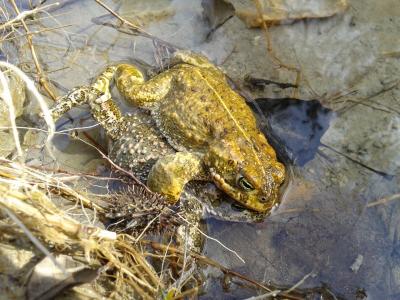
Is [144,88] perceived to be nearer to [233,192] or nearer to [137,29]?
[137,29]

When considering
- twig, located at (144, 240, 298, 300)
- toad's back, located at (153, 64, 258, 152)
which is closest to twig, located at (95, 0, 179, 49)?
toad's back, located at (153, 64, 258, 152)

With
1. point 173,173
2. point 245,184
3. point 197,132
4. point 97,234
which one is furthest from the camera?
point 197,132

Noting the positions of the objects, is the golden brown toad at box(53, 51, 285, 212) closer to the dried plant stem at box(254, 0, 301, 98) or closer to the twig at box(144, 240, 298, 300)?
the twig at box(144, 240, 298, 300)

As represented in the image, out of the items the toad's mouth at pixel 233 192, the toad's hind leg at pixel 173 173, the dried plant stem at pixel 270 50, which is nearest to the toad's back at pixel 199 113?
the toad's hind leg at pixel 173 173

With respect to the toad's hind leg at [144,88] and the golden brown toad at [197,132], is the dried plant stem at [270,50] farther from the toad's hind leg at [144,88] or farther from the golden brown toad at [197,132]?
the toad's hind leg at [144,88]

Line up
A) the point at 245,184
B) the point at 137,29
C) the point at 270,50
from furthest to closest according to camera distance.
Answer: the point at 137,29
the point at 270,50
the point at 245,184

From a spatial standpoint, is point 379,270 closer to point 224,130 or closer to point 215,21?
point 224,130

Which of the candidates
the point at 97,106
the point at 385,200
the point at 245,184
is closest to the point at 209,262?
the point at 245,184
